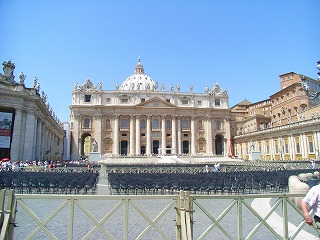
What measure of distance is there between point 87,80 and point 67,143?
19008mm

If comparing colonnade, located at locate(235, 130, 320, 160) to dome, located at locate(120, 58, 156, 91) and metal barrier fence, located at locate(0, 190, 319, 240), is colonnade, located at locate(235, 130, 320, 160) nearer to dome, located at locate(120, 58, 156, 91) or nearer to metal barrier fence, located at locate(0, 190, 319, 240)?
metal barrier fence, located at locate(0, 190, 319, 240)

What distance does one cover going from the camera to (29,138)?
1305 inches

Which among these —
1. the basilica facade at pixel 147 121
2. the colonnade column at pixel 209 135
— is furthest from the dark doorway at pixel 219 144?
the colonnade column at pixel 209 135

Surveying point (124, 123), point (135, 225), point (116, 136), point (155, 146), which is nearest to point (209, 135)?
point (155, 146)

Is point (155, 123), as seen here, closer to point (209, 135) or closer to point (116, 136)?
point (116, 136)

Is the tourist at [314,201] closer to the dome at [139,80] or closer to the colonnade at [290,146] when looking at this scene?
the colonnade at [290,146]

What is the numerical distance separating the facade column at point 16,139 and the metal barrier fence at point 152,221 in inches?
939

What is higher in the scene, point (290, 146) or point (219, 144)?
point (219, 144)

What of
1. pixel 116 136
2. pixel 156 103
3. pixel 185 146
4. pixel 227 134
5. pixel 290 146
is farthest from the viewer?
pixel 185 146

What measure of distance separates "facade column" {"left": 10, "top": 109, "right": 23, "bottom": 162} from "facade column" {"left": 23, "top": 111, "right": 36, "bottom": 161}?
0.71 meters

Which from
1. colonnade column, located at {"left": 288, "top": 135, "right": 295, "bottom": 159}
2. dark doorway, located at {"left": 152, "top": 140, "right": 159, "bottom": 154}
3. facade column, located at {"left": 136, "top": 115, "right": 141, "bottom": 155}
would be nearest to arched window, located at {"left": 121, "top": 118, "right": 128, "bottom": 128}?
facade column, located at {"left": 136, "top": 115, "right": 141, "bottom": 155}

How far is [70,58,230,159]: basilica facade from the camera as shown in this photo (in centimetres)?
7044

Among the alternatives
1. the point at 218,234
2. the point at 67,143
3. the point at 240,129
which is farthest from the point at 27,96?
the point at 240,129

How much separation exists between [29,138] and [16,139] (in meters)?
1.73
